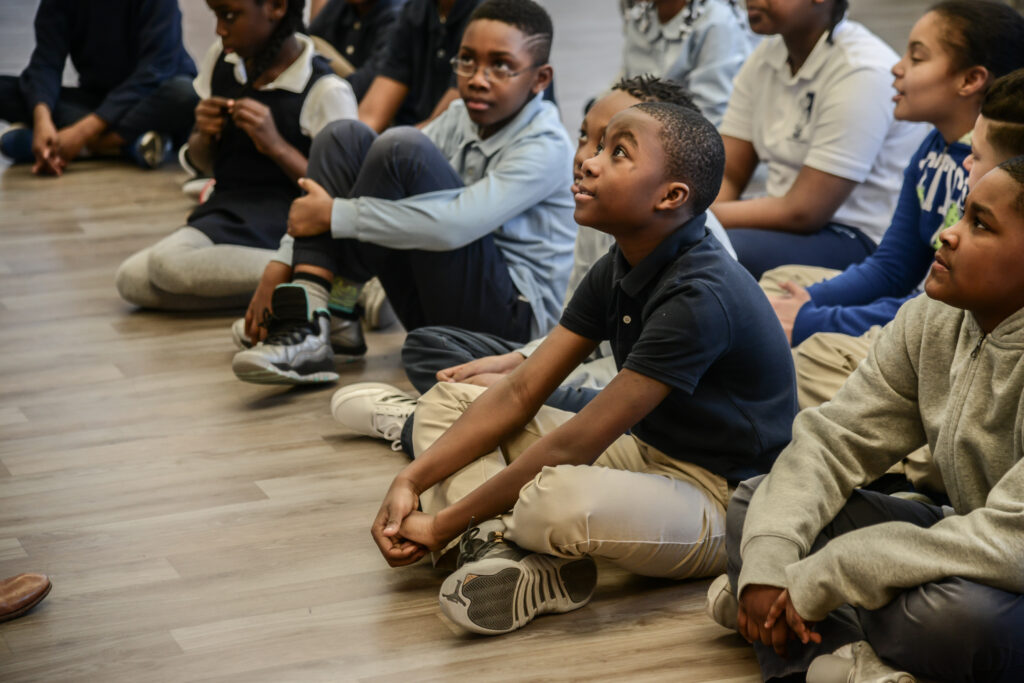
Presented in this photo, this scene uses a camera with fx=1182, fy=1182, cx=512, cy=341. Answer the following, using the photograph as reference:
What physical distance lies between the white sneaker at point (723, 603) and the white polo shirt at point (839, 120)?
46.9 inches

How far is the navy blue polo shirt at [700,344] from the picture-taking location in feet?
4.68

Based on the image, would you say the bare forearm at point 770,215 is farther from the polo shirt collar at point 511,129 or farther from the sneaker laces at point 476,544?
the sneaker laces at point 476,544

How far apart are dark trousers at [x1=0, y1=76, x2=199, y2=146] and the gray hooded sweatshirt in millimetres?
3116

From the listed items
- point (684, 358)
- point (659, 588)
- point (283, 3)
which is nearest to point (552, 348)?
point (684, 358)

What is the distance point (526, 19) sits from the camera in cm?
224

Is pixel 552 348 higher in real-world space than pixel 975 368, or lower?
lower

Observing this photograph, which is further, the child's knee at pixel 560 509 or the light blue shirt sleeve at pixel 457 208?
the light blue shirt sleeve at pixel 457 208

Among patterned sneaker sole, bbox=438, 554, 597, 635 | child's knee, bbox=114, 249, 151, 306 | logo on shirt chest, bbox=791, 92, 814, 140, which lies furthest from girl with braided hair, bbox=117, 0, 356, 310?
patterned sneaker sole, bbox=438, 554, 597, 635

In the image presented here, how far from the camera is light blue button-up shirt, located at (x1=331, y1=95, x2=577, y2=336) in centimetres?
215

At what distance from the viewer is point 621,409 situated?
1435mm

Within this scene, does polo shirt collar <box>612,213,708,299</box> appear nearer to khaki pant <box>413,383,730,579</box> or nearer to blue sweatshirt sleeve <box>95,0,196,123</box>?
khaki pant <box>413,383,730,579</box>

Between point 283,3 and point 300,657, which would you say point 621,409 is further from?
point 283,3

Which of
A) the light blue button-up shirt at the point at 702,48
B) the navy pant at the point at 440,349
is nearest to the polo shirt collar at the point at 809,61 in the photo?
the light blue button-up shirt at the point at 702,48

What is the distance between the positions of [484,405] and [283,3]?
1.43 m
